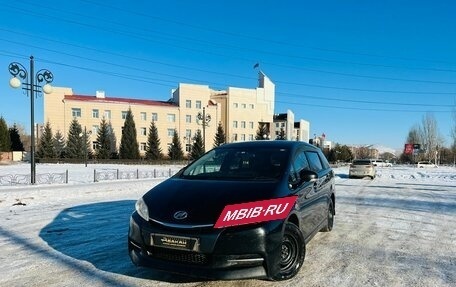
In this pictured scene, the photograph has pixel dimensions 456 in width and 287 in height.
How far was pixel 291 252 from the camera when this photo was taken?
4305mm

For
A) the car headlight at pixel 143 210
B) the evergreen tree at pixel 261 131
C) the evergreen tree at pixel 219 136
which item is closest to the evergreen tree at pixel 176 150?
the evergreen tree at pixel 219 136

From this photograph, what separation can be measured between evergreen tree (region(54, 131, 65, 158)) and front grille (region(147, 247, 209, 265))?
207ft

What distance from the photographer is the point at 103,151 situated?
205 ft

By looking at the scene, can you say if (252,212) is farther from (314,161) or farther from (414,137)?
(414,137)

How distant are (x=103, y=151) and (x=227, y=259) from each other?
6244 centimetres

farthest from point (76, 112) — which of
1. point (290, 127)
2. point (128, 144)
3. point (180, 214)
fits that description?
point (180, 214)

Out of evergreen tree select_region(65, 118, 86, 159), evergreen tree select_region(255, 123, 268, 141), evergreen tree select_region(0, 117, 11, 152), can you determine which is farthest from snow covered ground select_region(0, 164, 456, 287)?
evergreen tree select_region(255, 123, 268, 141)

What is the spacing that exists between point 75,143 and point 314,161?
61.4 meters

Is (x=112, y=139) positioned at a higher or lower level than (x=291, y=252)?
higher

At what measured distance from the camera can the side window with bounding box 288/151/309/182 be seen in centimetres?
481

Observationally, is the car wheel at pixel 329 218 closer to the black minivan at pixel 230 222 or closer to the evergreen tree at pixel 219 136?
the black minivan at pixel 230 222

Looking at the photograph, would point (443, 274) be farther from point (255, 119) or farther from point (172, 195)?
point (255, 119)

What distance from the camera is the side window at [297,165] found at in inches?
189

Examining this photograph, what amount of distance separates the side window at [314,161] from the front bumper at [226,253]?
227 centimetres
